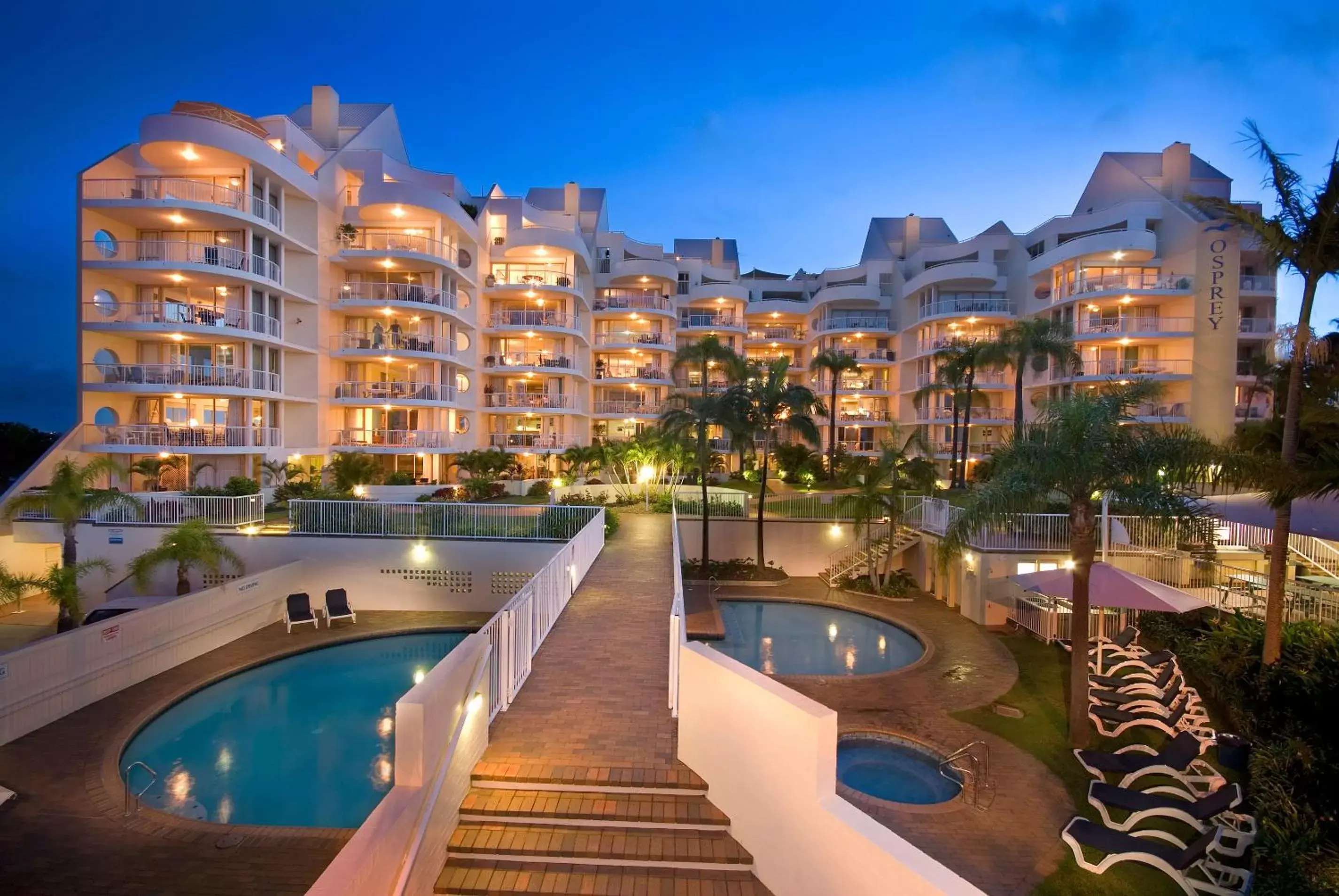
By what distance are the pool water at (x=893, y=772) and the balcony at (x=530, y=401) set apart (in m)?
26.4

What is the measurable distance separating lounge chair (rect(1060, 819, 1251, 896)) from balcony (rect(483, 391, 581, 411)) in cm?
2958

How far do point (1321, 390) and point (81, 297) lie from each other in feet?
111

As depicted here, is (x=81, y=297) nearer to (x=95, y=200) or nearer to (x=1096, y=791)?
(x=95, y=200)

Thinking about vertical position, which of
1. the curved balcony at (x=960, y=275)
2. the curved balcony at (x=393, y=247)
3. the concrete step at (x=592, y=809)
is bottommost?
the concrete step at (x=592, y=809)

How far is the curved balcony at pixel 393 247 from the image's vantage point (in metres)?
27.0

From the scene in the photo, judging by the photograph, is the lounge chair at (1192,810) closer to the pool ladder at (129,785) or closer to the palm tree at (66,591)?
the pool ladder at (129,785)

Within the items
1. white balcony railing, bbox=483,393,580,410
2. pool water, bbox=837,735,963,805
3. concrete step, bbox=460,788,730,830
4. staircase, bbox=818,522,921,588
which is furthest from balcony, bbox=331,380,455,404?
concrete step, bbox=460,788,730,830

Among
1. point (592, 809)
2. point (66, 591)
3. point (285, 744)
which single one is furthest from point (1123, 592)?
A: point (66, 591)

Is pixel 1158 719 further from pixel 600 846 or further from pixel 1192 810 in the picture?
pixel 600 846

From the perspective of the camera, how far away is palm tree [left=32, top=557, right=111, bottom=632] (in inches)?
506

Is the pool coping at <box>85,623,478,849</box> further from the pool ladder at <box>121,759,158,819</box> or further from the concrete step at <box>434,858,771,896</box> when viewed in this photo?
the concrete step at <box>434,858,771,896</box>

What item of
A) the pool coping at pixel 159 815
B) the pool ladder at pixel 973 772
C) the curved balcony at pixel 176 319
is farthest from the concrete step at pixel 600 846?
the curved balcony at pixel 176 319

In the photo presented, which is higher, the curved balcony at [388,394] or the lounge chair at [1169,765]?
the curved balcony at [388,394]

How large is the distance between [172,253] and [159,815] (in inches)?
874
